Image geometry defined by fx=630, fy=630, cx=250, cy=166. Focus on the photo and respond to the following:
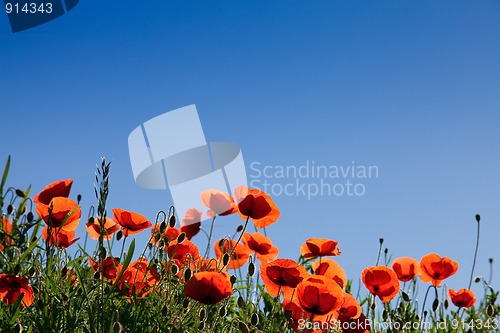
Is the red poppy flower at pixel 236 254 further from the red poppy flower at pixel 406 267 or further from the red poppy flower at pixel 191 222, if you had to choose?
the red poppy flower at pixel 406 267

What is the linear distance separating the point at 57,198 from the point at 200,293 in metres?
1.00

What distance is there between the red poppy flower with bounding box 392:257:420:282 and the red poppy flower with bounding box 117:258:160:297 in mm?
1474

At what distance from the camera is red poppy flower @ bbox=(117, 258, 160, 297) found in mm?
2775

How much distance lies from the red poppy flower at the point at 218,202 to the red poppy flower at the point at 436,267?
1.25 metres

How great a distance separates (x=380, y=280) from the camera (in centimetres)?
312

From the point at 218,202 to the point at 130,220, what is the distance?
0.45 m

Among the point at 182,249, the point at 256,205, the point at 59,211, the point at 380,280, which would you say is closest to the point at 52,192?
→ the point at 59,211

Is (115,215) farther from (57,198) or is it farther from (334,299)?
(334,299)

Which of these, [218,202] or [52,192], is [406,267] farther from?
[52,192]

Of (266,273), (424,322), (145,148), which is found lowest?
(424,322)

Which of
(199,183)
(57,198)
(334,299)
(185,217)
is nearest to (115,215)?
(57,198)

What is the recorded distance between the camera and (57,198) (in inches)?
111

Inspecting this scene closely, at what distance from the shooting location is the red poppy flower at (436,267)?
3.59m

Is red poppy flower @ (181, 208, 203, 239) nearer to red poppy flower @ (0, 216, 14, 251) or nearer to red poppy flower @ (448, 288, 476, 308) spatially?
red poppy flower @ (0, 216, 14, 251)
